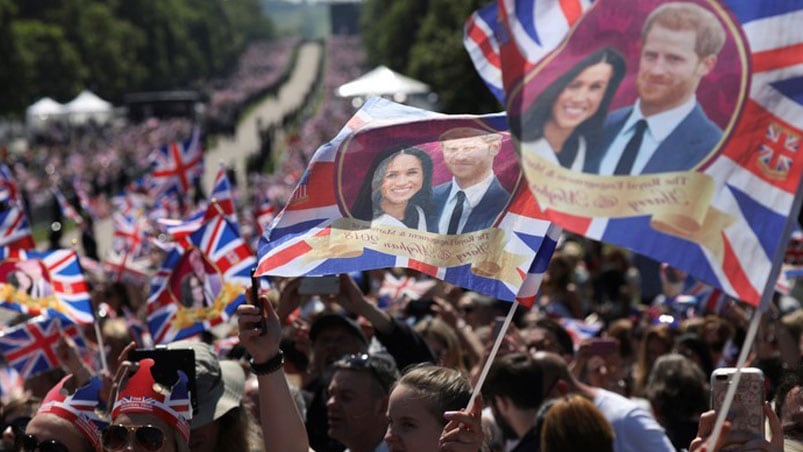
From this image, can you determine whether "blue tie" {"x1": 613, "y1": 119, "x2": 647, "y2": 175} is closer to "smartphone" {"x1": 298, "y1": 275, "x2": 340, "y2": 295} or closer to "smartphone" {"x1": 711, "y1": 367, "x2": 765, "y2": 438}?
"smartphone" {"x1": 711, "y1": 367, "x2": 765, "y2": 438}

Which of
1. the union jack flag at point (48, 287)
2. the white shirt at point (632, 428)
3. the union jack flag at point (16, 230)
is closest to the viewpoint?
the white shirt at point (632, 428)

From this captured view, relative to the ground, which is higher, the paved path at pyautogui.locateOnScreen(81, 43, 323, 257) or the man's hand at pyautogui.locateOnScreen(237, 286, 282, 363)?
the man's hand at pyautogui.locateOnScreen(237, 286, 282, 363)

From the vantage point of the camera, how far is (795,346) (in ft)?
28.0

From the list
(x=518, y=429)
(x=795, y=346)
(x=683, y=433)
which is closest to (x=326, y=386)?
(x=518, y=429)

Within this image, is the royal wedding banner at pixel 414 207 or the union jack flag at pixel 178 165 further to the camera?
the union jack flag at pixel 178 165

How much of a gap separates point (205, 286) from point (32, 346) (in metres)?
0.93

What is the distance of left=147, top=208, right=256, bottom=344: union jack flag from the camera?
27.0 feet

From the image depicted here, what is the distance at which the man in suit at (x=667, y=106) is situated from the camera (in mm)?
3379

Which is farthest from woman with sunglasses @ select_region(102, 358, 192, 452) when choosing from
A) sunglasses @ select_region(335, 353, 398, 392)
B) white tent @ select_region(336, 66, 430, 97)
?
white tent @ select_region(336, 66, 430, 97)

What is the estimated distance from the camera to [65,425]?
5156 mm

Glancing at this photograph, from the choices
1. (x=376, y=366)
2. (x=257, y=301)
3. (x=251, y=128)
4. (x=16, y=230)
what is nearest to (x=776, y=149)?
(x=257, y=301)

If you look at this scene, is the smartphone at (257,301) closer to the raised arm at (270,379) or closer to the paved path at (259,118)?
the raised arm at (270,379)

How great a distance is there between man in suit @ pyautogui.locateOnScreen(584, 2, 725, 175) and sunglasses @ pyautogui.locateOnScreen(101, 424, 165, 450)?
1.84 metres

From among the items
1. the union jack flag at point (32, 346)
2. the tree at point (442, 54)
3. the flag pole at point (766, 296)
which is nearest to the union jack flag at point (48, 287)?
the union jack flag at point (32, 346)
